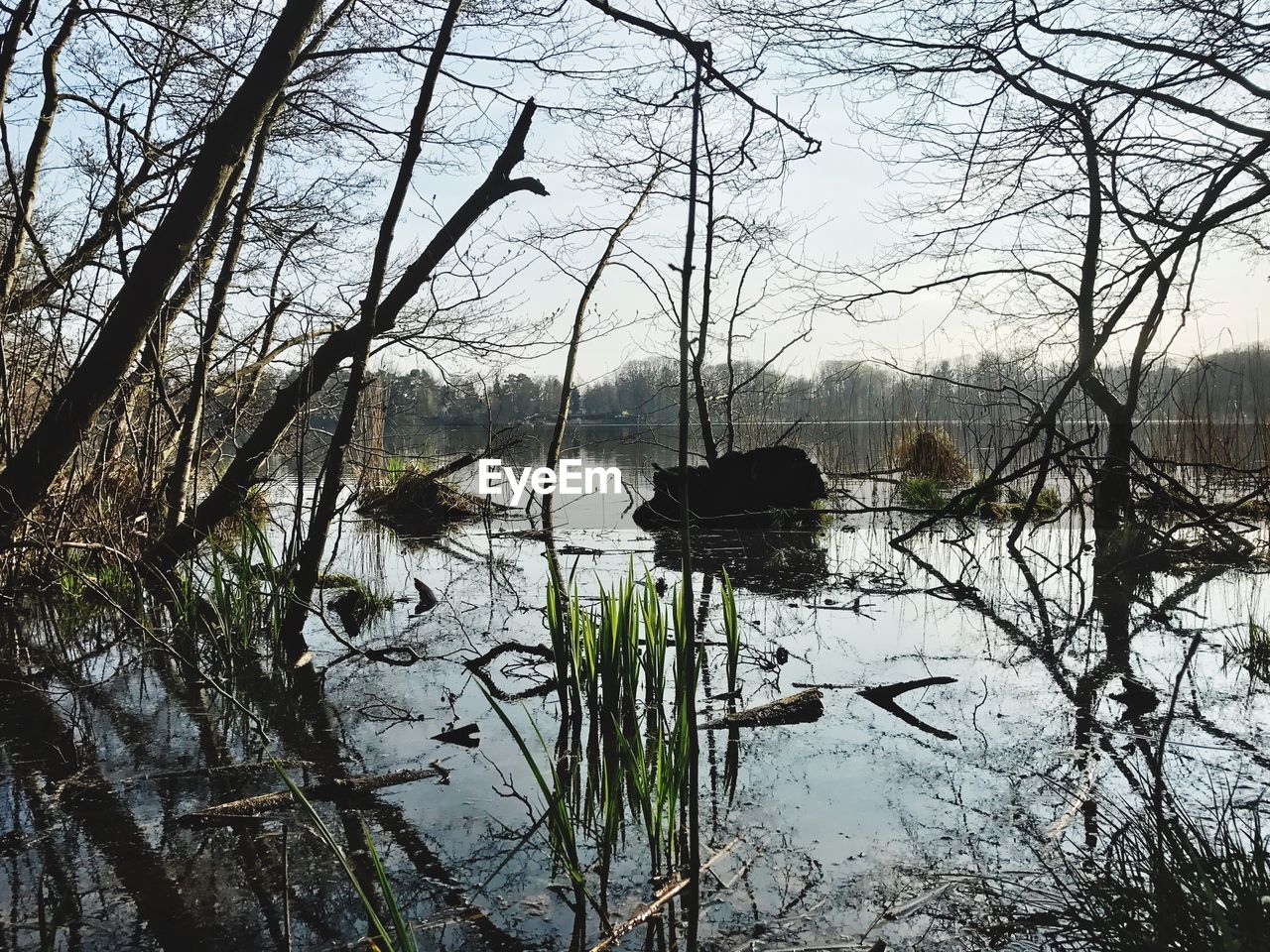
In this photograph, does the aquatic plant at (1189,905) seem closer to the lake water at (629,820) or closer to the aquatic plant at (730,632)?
the lake water at (629,820)

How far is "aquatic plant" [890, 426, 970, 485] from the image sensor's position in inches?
504

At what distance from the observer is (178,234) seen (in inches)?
164

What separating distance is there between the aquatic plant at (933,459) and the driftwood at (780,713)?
9.56m

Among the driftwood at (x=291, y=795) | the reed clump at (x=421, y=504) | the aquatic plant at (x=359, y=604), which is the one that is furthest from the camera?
the reed clump at (x=421, y=504)

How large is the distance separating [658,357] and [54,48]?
796 cm

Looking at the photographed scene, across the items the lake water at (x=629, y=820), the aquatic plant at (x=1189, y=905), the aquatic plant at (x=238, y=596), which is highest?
the aquatic plant at (x=238, y=596)

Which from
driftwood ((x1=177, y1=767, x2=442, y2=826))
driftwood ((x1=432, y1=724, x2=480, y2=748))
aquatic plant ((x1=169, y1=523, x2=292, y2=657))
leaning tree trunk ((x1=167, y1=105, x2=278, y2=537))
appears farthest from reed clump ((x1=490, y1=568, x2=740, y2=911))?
Answer: leaning tree trunk ((x1=167, y1=105, x2=278, y2=537))

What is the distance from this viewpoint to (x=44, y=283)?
5238mm

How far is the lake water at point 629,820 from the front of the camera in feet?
6.91

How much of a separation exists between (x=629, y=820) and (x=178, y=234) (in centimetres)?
320

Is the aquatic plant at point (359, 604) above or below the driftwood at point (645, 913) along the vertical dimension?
above

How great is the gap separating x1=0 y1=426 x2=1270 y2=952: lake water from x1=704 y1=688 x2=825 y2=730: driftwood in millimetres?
78

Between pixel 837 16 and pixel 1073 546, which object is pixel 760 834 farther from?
pixel 1073 546

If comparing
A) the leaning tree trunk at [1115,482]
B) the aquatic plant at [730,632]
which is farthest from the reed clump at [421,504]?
the aquatic plant at [730,632]
